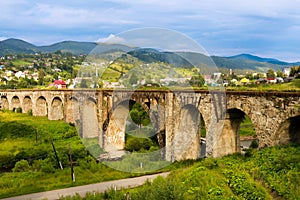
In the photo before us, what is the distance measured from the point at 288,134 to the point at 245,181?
3.04 metres

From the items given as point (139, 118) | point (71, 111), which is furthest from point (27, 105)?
point (139, 118)

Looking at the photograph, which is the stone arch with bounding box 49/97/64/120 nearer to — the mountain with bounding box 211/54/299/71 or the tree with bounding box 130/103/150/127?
the tree with bounding box 130/103/150/127

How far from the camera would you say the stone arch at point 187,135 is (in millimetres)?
19875

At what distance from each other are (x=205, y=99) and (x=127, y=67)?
7563 mm

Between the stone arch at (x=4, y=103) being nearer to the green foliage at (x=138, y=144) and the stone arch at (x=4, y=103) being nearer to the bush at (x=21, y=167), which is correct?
the green foliage at (x=138, y=144)

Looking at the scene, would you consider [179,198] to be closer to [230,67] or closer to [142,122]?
[142,122]

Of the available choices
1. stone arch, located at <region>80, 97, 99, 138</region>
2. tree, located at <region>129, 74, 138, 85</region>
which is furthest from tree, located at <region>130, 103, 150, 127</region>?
tree, located at <region>129, 74, 138, 85</region>

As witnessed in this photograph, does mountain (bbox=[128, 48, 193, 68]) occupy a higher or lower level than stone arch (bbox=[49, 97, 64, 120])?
higher

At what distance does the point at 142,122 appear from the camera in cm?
3669

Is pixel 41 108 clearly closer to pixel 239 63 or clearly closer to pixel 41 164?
pixel 41 164

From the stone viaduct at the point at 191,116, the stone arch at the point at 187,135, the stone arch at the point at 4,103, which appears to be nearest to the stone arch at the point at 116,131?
the stone viaduct at the point at 191,116

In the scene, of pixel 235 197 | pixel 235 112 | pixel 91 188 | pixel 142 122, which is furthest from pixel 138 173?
pixel 142 122

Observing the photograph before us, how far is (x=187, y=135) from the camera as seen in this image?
20031 mm

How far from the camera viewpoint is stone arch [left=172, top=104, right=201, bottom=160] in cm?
1988
